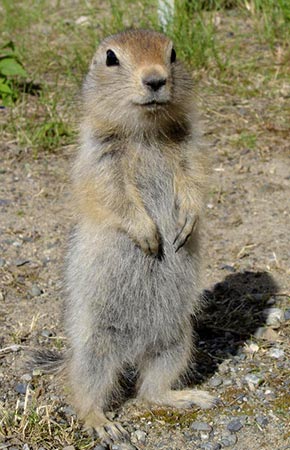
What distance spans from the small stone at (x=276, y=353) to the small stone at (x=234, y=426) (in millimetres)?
585

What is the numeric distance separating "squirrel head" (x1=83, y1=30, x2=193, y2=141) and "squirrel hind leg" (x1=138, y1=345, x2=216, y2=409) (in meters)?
1.10

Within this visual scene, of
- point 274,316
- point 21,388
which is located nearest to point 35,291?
Result: point 21,388

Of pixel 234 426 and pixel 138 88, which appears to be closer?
pixel 138 88

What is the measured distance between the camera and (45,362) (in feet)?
14.5

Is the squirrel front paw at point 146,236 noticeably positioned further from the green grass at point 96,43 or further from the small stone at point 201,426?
the green grass at point 96,43

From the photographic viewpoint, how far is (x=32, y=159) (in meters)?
6.52

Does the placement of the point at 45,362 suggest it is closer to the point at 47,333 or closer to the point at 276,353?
the point at 47,333

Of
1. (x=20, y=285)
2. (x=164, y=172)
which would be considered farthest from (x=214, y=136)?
(x=164, y=172)

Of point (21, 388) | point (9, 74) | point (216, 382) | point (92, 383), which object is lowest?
point (216, 382)

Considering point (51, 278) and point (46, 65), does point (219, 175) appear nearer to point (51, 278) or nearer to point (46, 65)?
point (51, 278)

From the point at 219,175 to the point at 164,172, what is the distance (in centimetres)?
233

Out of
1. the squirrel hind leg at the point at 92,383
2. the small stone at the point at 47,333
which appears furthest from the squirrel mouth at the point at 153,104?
the small stone at the point at 47,333

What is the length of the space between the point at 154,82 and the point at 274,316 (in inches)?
71.2

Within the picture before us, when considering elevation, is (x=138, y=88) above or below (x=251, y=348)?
above
